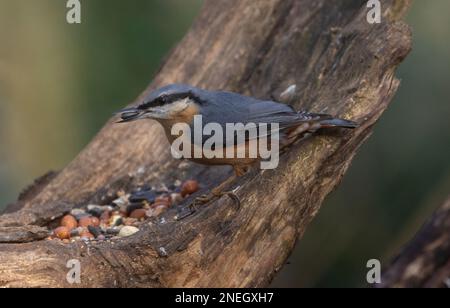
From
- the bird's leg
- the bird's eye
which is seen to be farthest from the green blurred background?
the bird's eye

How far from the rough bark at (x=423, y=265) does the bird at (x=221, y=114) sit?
125 centimetres

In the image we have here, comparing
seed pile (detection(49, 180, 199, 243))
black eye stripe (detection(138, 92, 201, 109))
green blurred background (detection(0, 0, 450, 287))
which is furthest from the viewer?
green blurred background (detection(0, 0, 450, 287))

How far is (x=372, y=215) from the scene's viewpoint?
5695mm

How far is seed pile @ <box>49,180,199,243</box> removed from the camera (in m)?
3.80

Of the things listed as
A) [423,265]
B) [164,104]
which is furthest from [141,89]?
[423,265]

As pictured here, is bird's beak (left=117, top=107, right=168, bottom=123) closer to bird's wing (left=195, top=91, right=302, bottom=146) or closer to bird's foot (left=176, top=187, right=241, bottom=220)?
bird's wing (left=195, top=91, right=302, bottom=146)

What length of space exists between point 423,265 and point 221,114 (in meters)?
1.66

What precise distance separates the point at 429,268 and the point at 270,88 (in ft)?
7.62

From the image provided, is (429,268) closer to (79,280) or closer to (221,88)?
(79,280)

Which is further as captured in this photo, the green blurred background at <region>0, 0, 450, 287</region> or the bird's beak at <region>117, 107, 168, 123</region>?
the green blurred background at <region>0, 0, 450, 287</region>

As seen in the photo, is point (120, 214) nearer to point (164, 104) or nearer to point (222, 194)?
point (164, 104)

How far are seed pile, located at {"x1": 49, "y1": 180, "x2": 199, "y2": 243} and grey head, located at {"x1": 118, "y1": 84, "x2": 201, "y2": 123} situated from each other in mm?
497

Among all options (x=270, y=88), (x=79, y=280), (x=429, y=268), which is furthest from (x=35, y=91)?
(x=429, y=268)

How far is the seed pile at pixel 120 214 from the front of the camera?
150 inches
